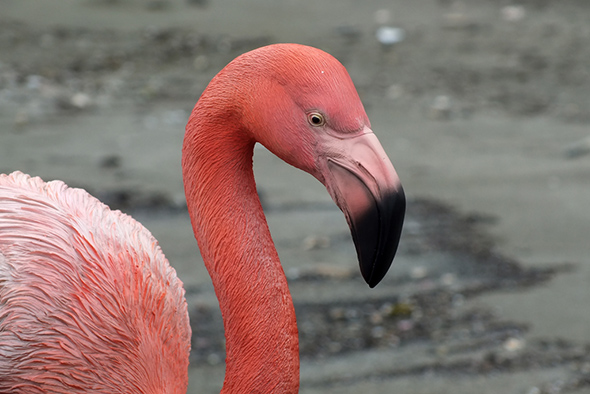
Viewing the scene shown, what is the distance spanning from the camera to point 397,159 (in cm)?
679

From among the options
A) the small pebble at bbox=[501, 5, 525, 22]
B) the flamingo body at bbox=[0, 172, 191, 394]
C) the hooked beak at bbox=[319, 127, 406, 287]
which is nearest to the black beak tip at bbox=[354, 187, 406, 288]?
the hooked beak at bbox=[319, 127, 406, 287]

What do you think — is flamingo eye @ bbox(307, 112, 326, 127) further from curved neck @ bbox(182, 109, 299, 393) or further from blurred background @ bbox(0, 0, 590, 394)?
blurred background @ bbox(0, 0, 590, 394)

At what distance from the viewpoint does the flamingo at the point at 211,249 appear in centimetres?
200

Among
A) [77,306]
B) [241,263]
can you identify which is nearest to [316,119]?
[241,263]

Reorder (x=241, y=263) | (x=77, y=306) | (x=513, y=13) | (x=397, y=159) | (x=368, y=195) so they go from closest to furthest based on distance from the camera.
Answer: (x=368, y=195) → (x=241, y=263) → (x=77, y=306) → (x=397, y=159) → (x=513, y=13)

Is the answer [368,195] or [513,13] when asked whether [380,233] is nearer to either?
[368,195]

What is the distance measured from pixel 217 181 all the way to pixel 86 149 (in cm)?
459

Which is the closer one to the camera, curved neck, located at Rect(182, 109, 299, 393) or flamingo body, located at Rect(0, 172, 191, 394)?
curved neck, located at Rect(182, 109, 299, 393)

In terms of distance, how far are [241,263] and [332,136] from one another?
52 centimetres

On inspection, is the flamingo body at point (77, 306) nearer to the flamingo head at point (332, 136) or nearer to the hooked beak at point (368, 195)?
the flamingo head at point (332, 136)

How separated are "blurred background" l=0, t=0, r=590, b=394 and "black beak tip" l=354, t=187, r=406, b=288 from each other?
6.96 ft

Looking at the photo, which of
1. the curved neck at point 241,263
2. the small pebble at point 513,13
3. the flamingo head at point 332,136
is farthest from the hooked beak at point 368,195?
the small pebble at point 513,13

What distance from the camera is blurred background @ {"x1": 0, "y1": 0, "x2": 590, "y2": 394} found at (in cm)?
432

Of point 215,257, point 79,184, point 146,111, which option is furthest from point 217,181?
point 146,111
